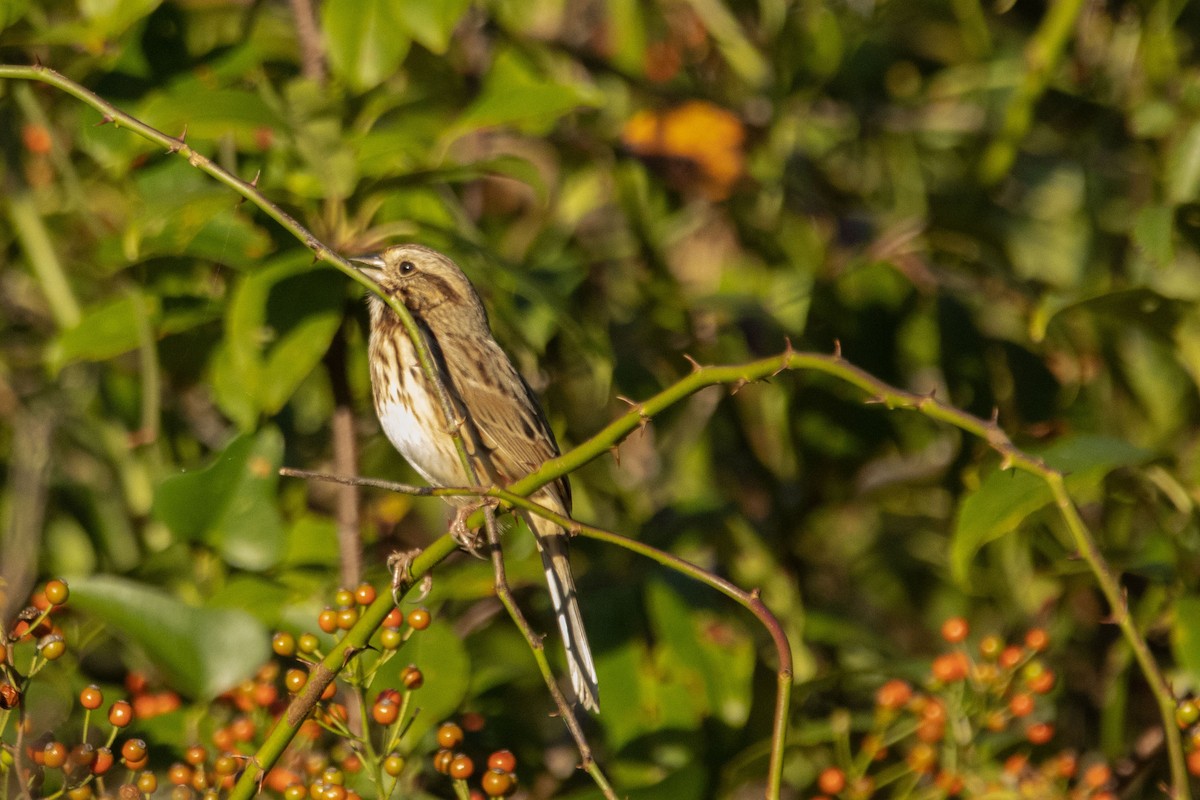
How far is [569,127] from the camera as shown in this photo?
4941 millimetres

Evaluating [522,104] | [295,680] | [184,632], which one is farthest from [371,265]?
[295,680]

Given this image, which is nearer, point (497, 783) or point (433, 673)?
point (497, 783)

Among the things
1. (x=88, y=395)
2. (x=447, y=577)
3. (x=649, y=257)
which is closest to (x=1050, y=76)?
(x=649, y=257)

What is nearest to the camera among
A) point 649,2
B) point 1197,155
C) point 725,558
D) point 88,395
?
point 1197,155

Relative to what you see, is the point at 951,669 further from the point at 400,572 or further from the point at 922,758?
the point at 400,572

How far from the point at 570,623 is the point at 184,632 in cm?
108

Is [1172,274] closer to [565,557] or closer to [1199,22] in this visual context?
[1199,22]

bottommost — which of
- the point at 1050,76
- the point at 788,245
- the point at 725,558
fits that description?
the point at 725,558

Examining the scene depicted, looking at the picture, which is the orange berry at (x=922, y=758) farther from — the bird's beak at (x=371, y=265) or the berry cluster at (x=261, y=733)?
the bird's beak at (x=371, y=265)

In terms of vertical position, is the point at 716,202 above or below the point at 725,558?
above

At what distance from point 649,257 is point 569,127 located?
1.59 feet

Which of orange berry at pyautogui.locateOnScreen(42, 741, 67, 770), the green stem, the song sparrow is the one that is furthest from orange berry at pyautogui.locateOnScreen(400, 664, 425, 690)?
A: the green stem

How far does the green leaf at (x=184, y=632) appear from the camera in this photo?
3230 millimetres

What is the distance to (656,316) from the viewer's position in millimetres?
4633
